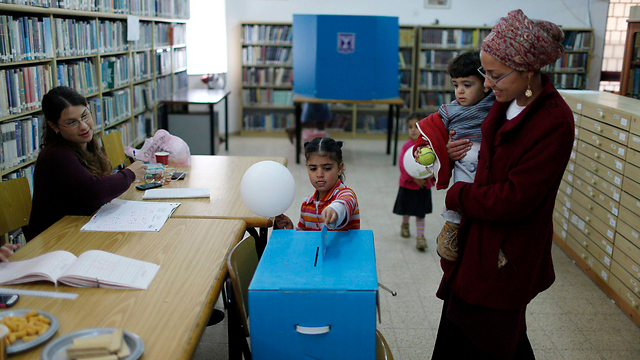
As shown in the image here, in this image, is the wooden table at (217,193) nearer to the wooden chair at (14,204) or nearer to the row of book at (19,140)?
the wooden chair at (14,204)

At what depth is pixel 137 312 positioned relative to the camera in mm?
1263

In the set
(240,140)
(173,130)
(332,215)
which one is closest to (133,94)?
(173,130)

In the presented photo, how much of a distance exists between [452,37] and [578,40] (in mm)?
1857

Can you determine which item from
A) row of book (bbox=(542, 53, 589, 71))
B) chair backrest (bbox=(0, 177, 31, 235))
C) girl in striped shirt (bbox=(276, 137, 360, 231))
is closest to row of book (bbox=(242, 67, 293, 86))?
row of book (bbox=(542, 53, 589, 71))

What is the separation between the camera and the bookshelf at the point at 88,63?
9.37 ft

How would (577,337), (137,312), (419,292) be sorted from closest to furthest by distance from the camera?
(137,312) → (577,337) → (419,292)

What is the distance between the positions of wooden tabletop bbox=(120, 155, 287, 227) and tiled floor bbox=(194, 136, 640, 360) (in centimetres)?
69

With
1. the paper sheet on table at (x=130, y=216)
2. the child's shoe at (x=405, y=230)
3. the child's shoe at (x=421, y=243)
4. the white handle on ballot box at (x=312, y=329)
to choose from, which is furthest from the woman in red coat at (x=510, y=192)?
the child's shoe at (x=405, y=230)

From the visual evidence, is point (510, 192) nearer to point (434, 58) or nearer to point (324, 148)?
point (324, 148)

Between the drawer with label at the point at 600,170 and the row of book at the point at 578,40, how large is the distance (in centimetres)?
487

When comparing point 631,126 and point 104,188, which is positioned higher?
point 631,126

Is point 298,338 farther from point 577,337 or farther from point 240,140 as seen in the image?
point 240,140

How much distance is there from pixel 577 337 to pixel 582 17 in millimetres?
6431

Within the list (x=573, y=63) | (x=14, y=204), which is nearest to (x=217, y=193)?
(x=14, y=204)
